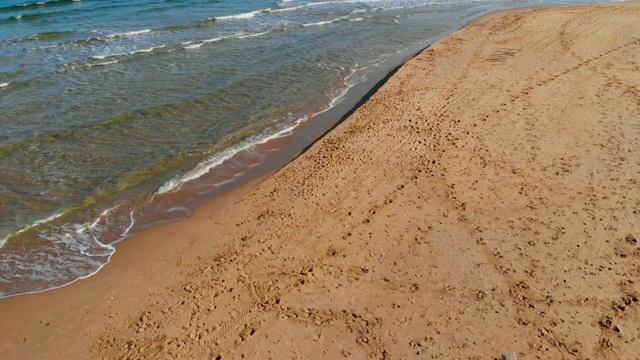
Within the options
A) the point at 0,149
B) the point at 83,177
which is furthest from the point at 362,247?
the point at 0,149

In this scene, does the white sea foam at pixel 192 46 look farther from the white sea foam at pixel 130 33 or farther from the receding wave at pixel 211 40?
the white sea foam at pixel 130 33

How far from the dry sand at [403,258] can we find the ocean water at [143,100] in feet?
3.65

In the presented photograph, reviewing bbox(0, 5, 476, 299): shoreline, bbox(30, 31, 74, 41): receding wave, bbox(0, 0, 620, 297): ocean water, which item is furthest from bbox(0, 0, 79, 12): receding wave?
bbox(0, 5, 476, 299): shoreline

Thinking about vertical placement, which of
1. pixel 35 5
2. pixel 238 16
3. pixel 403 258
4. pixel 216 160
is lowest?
pixel 403 258

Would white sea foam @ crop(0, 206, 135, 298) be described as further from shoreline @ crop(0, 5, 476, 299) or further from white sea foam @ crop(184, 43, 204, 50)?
white sea foam @ crop(184, 43, 204, 50)

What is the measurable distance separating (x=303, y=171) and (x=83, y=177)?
4467 millimetres

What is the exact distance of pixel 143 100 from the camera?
13.8 m

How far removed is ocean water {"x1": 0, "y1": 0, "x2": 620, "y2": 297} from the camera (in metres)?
8.75

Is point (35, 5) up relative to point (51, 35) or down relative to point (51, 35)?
Result: up

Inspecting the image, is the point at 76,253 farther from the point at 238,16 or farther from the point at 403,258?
the point at 238,16

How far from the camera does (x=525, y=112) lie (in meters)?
11.5

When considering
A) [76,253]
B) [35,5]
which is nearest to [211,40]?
[35,5]

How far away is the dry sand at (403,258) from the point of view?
601 cm

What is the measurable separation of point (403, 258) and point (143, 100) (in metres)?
9.52
